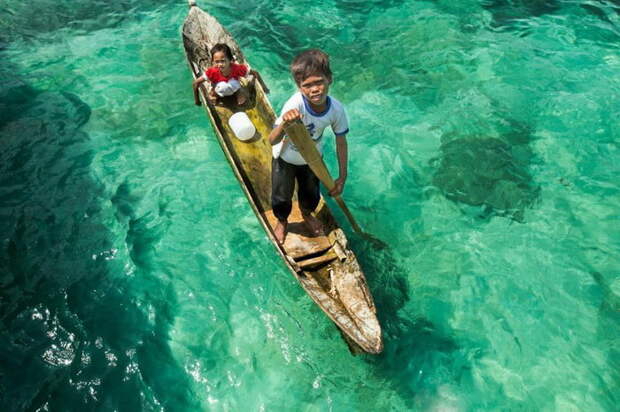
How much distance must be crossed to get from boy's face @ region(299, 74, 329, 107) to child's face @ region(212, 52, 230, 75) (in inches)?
133

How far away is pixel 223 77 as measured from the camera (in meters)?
7.05

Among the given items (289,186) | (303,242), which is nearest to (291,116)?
(289,186)

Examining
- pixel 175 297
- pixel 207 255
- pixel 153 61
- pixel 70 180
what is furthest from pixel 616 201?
pixel 153 61

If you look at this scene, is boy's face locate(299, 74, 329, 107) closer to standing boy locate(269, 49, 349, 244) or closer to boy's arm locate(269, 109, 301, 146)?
standing boy locate(269, 49, 349, 244)

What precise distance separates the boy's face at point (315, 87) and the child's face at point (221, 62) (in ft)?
11.1

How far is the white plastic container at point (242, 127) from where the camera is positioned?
6.64 meters

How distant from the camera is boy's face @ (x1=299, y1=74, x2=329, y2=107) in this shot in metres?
3.58

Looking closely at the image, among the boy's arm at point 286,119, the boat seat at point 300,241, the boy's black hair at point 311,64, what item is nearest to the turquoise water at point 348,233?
the boat seat at point 300,241

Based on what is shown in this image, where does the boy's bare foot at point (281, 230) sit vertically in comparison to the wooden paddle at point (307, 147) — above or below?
below

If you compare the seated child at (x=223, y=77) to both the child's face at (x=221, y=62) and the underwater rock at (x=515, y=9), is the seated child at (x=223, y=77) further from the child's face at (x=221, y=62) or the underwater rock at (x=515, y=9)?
the underwater rock at (x=515, y=9)

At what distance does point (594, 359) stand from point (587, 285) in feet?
3.50

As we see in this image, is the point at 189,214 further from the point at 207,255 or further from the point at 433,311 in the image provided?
the point at 433,311

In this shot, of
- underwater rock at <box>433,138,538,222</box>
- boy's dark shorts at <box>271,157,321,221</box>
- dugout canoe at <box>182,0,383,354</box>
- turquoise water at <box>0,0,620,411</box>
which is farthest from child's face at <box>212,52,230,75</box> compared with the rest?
underwater rock at <box>433,138,538,222</box>

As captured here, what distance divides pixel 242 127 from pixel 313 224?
215cm
